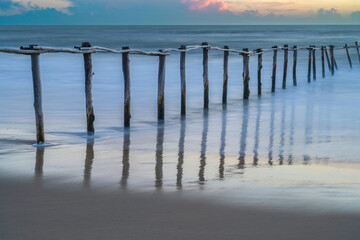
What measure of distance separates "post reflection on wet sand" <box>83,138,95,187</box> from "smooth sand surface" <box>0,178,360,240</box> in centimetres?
57

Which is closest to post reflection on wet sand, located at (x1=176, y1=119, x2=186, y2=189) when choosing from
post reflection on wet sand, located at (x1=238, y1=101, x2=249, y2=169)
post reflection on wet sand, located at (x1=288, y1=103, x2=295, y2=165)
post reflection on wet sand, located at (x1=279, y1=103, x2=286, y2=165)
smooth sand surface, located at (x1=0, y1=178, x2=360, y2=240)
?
smooth sand surface, located at (x1=0, y1=178, x2=360, y2=240)

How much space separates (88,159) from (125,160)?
422 millimetres

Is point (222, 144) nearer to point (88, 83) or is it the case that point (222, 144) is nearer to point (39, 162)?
point (88, 83)

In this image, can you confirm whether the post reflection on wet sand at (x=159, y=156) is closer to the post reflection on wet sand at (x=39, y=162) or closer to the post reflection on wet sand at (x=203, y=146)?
the post reflection on wet sand at (x=203, y=146)

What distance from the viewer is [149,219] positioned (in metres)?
3.92

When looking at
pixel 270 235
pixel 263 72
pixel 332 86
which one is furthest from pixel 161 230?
pixel 263 72

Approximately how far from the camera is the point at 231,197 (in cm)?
451

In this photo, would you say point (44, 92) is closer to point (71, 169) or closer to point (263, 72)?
point (71, 169)

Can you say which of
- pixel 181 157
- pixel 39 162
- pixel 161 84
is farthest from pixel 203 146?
pixel 161 84

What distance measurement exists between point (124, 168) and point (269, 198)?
1.78 m

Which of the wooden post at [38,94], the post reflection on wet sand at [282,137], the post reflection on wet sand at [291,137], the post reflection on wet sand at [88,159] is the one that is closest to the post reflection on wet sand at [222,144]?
the post reflection on wet sand at [282,137]

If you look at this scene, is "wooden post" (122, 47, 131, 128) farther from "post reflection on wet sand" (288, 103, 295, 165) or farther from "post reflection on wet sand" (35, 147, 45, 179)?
"post reflection on wet sand" (288, 103, 295, 165)

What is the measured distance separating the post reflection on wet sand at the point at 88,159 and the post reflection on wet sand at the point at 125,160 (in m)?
0.33

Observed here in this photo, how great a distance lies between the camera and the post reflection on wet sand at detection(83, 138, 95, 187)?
515cm
